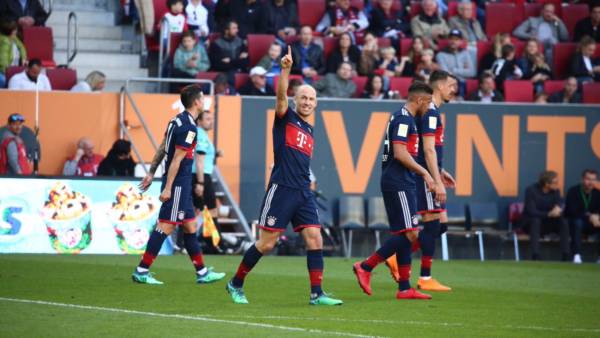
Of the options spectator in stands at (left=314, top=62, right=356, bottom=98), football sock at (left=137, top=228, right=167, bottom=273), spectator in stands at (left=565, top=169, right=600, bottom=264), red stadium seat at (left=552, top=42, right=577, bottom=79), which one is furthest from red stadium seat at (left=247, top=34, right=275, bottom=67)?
football sock at (left=137, top=228, right=167, bottom=273)

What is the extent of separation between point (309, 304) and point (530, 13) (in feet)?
49.0

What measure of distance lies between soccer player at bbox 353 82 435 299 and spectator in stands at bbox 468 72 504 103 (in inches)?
393

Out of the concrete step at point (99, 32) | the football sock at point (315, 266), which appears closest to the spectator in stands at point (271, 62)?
the concrete step at point (99, 32)

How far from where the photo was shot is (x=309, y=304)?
37.6ft

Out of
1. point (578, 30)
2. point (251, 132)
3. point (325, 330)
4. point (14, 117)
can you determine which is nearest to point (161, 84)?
point (251, 132)

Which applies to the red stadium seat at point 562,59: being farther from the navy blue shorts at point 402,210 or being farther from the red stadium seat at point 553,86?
the navy blue shorts at point 402,210

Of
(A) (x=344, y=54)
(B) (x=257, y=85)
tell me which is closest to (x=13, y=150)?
(B) (x=257, y=85)

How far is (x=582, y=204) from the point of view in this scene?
69.6ft

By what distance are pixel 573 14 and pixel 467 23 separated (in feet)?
8.67

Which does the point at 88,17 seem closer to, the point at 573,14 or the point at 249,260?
the point at 573,14

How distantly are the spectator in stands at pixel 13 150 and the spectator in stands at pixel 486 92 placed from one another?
8334 millimetres

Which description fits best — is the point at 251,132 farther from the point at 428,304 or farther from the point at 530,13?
the point at 428,304

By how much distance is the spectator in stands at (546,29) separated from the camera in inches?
953

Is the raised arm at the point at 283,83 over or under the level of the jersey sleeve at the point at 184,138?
over
